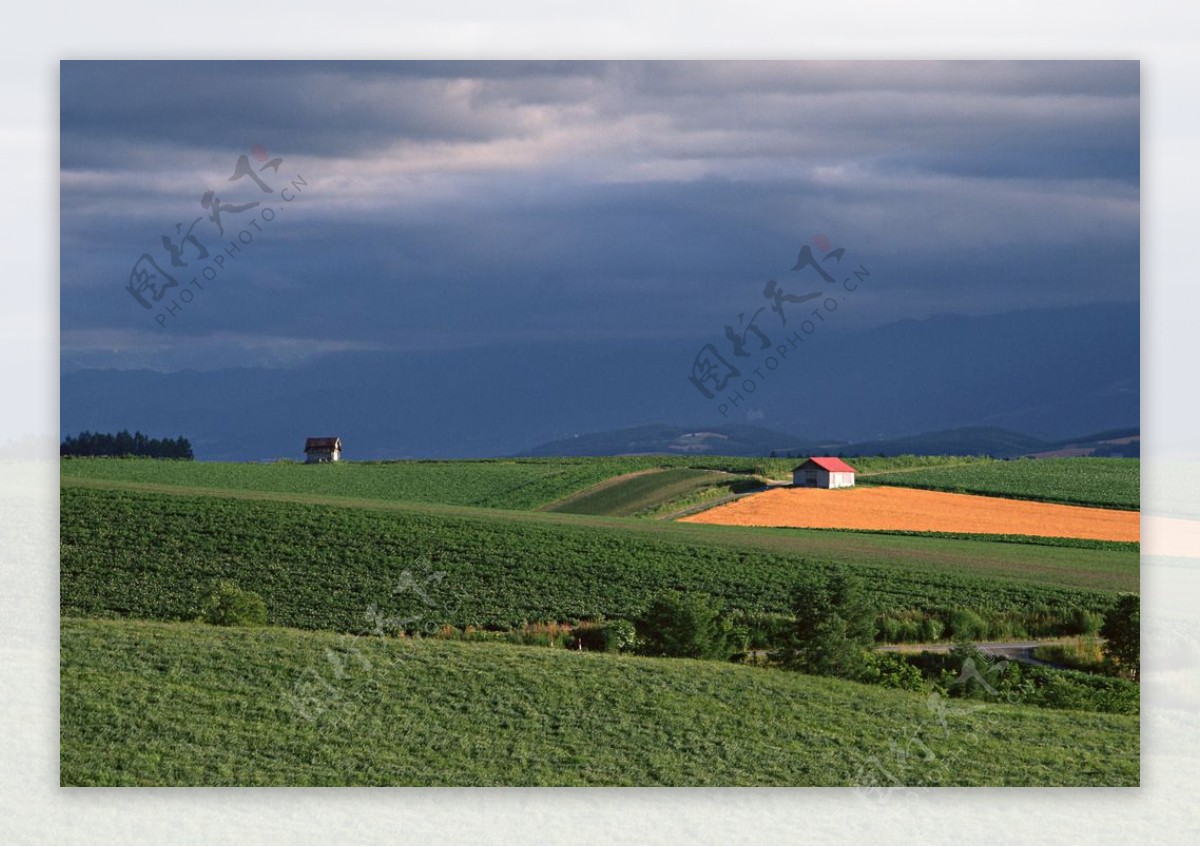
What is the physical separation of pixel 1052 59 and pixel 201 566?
9.72 metres

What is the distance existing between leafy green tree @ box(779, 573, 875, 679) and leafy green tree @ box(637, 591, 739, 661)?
1.94 feet

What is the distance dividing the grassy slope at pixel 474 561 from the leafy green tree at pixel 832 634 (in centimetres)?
64

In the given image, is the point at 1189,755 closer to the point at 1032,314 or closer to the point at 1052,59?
the point at 1032,314

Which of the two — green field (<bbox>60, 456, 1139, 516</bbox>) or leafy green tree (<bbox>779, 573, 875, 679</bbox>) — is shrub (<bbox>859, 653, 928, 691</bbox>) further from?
green field (<bbox>60, 456, 1139, 516</bbox>)

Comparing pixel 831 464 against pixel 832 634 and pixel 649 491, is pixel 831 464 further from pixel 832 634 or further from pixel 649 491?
pixel 832 634

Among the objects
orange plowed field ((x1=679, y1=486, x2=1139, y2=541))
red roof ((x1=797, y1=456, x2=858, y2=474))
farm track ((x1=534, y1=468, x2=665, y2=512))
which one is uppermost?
red roof ((x1=797, y1=456, x2=858, y2=474))

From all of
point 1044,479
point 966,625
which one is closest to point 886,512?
point 1044,479

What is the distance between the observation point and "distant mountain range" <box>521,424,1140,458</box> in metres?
13.2

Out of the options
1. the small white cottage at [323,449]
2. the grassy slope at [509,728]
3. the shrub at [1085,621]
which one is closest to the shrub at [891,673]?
the grassy slope at [509,728]

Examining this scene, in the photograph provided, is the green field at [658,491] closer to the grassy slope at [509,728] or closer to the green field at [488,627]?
the green field at [488,627]

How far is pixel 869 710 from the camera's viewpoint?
10672 mm

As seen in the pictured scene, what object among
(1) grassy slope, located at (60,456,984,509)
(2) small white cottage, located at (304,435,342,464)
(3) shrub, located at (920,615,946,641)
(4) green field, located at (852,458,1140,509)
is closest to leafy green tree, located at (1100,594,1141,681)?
(4) green field, located at (852,458,1140,509)

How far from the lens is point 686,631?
12172 mm

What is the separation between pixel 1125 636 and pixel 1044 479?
304 cm
